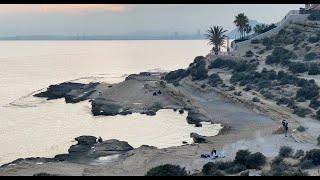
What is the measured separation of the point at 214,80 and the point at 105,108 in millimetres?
14589

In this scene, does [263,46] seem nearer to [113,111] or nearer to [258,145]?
[113,111]

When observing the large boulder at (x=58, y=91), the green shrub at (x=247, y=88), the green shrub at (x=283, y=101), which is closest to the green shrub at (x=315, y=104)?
the green shrub at (x=283, y=101)

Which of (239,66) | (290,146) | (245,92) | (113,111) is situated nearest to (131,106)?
(113,111)

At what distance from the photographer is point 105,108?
47.7 metres

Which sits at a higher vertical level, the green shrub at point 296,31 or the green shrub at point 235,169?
the green shrub at point 296,31

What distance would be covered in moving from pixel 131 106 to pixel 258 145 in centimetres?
2397

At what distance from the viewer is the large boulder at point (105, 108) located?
151 feet

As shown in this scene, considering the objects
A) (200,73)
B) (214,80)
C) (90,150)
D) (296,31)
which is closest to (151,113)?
(214,80)

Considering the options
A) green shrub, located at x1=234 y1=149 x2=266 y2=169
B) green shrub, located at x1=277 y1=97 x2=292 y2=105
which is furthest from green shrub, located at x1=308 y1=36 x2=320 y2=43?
green shrub, located at x1=234 y1=149 x2=266 y2=169

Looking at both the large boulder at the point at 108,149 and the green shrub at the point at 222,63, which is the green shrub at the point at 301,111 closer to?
the large boulder at the point at 108,149

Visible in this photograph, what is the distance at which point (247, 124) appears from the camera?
35.4 metres

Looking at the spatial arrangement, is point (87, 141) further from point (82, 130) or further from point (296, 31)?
point (296, 31)

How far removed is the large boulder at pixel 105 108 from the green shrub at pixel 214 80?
477 inches

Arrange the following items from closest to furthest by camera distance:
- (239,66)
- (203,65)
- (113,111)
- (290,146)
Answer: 1. (290,146)
2. (113,111)
3. (239,66)
4. (203,65)
